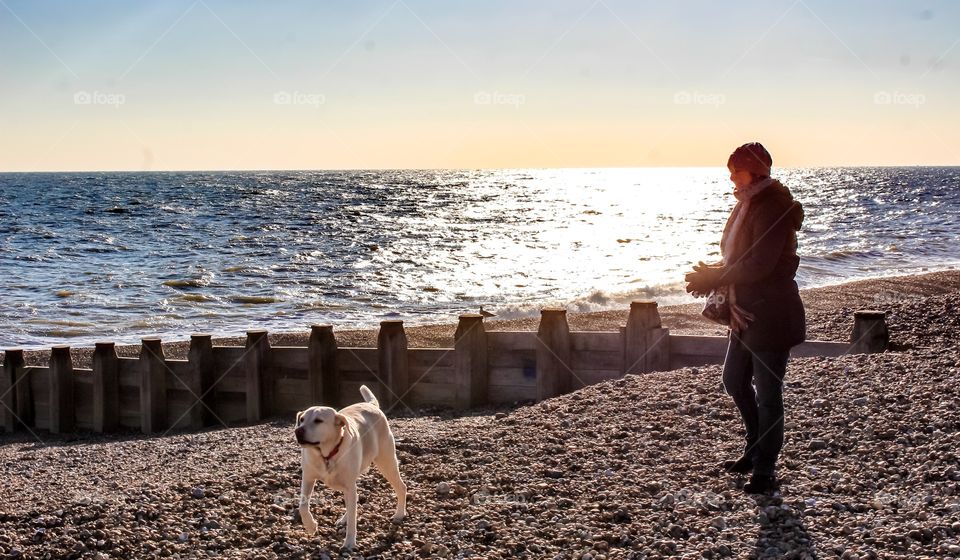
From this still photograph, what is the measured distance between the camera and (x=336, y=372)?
1021cm

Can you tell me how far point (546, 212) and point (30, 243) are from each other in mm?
37106

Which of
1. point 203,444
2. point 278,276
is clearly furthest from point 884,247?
point 203,444

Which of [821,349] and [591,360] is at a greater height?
[821,349]

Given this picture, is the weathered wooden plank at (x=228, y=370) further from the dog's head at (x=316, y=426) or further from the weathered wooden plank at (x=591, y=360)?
the dog's head at (x=316, y=426)

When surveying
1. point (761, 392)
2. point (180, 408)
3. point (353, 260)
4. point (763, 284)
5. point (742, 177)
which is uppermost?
point (742, 177)

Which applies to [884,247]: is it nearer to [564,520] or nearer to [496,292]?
[496,292]

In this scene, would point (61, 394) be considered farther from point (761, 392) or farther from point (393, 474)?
point (761, 392)

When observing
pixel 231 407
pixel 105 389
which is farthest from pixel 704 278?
pixel 105 389

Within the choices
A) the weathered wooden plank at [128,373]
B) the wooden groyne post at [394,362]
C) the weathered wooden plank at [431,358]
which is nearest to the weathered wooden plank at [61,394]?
the weathered wooden plank at [128,373]

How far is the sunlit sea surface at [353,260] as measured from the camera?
2220 cm

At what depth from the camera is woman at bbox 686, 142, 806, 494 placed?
18.2 ft

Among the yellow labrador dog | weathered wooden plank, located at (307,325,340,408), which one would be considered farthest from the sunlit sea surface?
the yellow labrador dog

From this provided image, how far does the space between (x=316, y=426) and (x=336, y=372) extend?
17.0 ft

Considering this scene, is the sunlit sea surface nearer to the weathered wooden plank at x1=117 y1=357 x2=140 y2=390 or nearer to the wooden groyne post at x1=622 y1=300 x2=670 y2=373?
the weathered wooden plank at x1=117 y1=357 x2=140 y2=390
